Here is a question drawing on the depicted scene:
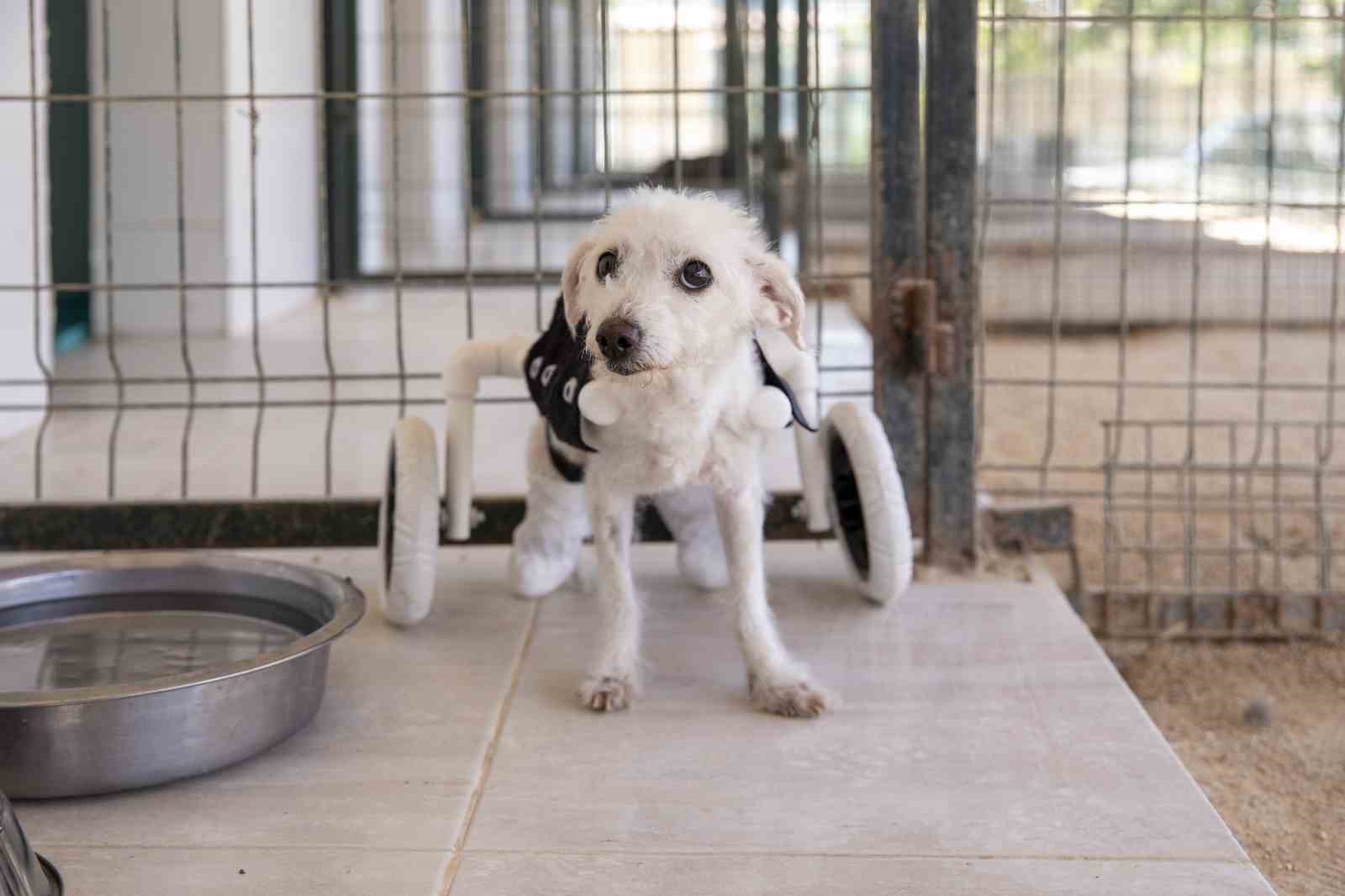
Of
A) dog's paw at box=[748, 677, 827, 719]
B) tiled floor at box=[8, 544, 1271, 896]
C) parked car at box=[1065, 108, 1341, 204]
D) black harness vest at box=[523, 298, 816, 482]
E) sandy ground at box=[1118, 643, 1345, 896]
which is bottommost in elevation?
sandy ground at box=[1118, 643, 1345, 896]

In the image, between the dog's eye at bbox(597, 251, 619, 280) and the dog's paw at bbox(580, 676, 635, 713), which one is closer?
the dog's eye at bbox(597, 251, 619, 280)

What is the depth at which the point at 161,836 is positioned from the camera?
1848mm

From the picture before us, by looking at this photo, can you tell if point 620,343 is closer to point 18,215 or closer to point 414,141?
point 18,215

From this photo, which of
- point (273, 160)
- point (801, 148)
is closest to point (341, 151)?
point (273, 160)

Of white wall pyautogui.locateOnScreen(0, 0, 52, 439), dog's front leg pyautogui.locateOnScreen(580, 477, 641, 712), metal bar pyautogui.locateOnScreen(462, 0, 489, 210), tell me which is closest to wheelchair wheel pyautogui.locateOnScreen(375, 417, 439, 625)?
dog's front leg pyautogui.locateOnScreen(580, 477, 641, 712)

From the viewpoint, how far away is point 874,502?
8.45ft

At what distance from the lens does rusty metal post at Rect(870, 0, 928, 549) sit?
2.79 metres

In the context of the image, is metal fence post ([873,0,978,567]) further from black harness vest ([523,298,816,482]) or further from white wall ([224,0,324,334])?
white wall ([224,0,324,334])

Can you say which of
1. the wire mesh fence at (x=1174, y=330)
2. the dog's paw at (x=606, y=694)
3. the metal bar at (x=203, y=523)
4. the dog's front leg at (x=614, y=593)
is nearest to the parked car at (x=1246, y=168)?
the wire mesh fence at (x=1174, y=330)

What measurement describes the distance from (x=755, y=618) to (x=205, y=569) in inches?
34.3

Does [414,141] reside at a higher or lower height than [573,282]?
higher

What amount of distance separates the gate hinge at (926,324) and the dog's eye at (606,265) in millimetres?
919

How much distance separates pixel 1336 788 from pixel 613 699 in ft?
A: 3.65

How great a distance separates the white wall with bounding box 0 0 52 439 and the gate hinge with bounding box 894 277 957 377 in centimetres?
245
